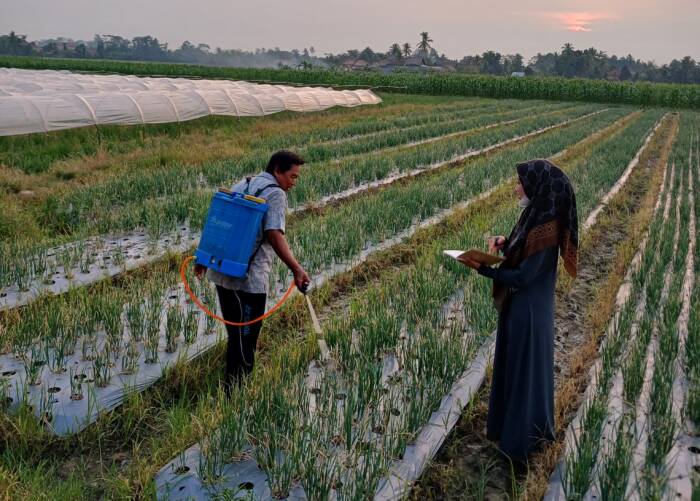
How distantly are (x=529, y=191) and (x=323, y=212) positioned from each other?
464 cm

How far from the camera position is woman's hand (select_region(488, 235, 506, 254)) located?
2742 millimetres

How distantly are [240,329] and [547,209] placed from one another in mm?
1638

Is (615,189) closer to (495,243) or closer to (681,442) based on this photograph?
(681,442)

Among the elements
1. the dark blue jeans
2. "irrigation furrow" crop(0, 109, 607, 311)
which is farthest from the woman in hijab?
"irrigation furrow" crop(0, 109, 607, 311)

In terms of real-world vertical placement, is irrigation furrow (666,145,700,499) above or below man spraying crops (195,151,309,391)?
below

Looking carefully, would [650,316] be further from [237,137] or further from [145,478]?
[237,137]

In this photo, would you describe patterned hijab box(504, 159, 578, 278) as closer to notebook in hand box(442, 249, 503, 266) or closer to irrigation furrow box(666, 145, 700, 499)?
notebook in hand box(442, 249, 503, 266)

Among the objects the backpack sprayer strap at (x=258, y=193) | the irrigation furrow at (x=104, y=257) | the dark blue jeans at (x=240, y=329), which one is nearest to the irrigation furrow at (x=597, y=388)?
the dark blue jeans at (x=240, y=329)

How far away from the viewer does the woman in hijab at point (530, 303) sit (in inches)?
97.8

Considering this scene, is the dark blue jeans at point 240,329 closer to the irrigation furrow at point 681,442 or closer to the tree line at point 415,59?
the irrigation furrow at point 681,442

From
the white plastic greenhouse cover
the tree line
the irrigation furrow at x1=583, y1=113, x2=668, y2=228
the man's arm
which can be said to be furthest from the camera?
the tree line

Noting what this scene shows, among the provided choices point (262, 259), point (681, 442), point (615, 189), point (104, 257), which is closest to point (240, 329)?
point (262, 259)

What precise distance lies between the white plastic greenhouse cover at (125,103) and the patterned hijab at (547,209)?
34.3ft

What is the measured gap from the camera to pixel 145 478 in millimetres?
2381
